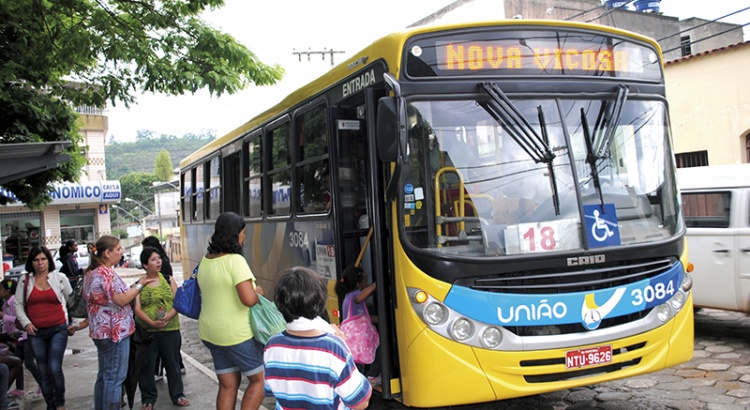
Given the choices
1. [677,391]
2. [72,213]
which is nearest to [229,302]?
[677,391]

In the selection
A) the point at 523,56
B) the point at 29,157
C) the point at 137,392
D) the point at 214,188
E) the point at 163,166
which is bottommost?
the point at 137,392

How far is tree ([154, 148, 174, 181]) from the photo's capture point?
112812 millimetres

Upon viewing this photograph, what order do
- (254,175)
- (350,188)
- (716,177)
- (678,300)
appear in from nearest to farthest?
(678,300)
(350,188)
(716,177)
(254,175)

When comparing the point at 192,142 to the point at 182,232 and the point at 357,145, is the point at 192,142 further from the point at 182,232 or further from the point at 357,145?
the point at 357,145

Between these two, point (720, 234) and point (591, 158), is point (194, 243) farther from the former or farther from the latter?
point (591, 158)

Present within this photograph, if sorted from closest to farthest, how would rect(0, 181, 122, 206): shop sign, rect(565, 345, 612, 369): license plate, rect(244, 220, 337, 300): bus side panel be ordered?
1. rect(565, 345, 612, 369): license plate
2. rect(244, 220, 337, 300): bus side panel
3. rect(0, 181, 122, 206): shop sign

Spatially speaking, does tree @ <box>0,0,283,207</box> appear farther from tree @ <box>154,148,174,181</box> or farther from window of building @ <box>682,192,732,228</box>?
tree @ <box>154,148,174,181</box>

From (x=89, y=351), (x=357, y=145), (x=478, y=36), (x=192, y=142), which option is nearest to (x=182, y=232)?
(x=89, y=351)

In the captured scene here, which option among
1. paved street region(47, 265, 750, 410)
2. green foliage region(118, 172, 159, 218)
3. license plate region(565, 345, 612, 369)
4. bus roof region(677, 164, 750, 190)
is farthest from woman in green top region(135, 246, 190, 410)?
green foliage region(118, 172, 159, 218)

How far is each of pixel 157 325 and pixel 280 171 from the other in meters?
2.13

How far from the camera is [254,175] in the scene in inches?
318

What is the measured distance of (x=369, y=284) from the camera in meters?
5.52

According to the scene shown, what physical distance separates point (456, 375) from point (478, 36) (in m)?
2.54

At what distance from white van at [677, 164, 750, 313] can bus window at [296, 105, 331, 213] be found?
189 inches
